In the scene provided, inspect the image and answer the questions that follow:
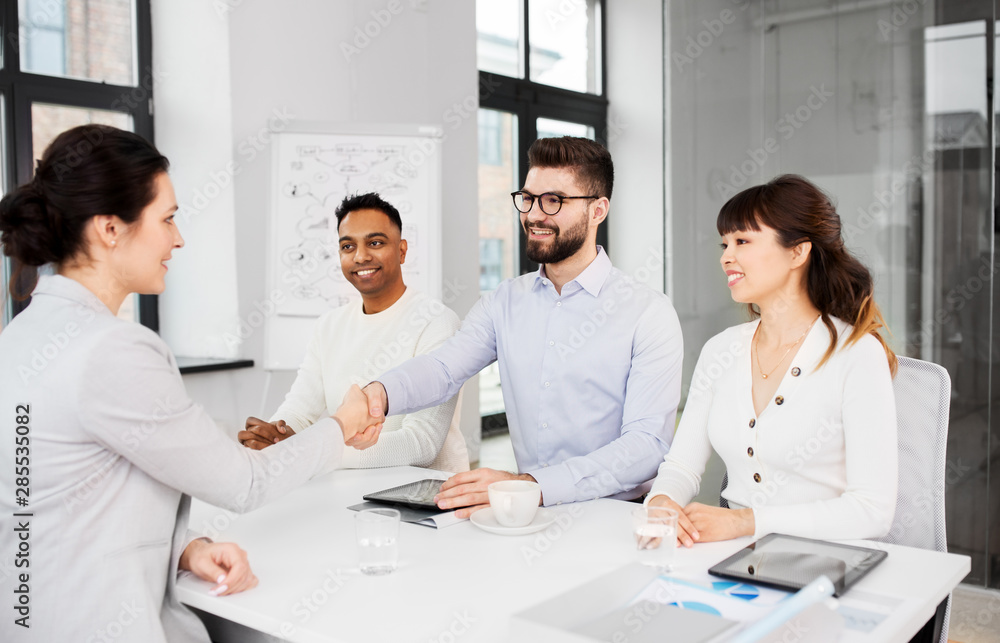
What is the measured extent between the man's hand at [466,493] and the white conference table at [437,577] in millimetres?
76

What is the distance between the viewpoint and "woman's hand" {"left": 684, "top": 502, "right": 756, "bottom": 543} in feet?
4.94

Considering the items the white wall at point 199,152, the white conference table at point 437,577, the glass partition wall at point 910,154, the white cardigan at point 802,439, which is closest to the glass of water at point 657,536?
the white conference table at point 437,577

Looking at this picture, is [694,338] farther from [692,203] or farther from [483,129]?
[483,129]

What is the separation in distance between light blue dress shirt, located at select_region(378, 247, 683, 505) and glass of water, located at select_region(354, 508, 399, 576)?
2.78ft

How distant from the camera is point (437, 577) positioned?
1.35m

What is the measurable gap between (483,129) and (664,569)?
462 centimetres

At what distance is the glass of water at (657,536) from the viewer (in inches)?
55.2

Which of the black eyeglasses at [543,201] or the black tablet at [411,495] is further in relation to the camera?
the black eyeglasses at [543,201]

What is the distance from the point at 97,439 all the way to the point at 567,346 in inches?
52.1

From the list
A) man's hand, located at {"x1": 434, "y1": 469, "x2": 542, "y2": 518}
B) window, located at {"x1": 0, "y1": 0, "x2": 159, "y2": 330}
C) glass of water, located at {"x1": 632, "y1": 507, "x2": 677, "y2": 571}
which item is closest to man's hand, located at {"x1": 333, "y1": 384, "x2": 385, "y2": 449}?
man's hand, located at {"x1": 434, "y1": 469, "x2": 542, "y2": 518}

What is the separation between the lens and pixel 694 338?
368 cm

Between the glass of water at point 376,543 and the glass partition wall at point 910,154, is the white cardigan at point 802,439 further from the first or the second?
the glass partition wall at point 910,154

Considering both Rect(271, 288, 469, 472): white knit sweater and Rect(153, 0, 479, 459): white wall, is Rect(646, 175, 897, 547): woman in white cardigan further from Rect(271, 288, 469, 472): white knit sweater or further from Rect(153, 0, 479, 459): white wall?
Rect(153, 0, 479, 459): white wall

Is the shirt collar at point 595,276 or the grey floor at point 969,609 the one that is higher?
the shirt collar at point 595,276
